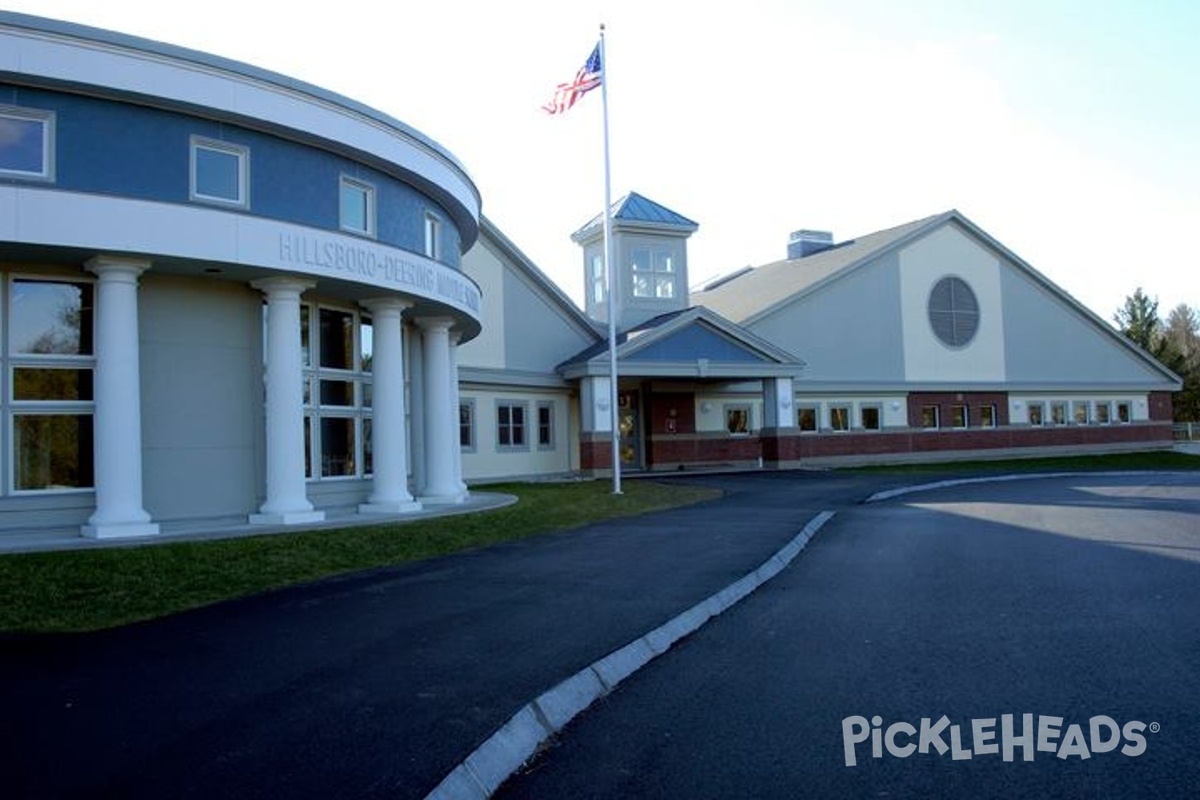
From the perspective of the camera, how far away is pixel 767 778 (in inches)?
197

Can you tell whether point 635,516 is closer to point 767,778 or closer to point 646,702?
point 646,702

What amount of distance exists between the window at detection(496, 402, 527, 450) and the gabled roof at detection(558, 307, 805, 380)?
2018 millimetres

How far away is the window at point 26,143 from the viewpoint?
13.0 m

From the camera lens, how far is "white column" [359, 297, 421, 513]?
1752 centimetres

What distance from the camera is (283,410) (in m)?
15.4

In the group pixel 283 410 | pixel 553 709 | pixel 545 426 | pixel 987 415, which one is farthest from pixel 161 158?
pixel 987 415

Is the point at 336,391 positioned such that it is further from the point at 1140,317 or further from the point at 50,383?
the point at 1140,317


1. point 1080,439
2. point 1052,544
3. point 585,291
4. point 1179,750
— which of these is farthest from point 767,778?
point 1080,439

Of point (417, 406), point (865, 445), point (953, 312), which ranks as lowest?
point (865, 445)

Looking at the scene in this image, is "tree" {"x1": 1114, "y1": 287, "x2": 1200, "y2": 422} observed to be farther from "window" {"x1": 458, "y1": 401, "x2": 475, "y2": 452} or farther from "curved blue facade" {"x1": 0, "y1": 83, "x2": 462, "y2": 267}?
"curved blue facade" {"x1": 0, "y1": 83, "x2": 462, "y2": 267}

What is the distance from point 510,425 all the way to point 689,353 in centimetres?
655

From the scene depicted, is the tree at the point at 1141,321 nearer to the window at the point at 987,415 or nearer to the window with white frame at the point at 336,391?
Result: the window at the point at 987,415

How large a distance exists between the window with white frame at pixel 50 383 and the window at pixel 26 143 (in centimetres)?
174

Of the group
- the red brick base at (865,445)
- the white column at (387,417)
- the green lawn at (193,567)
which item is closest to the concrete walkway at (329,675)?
the green lawn at (193,567)
